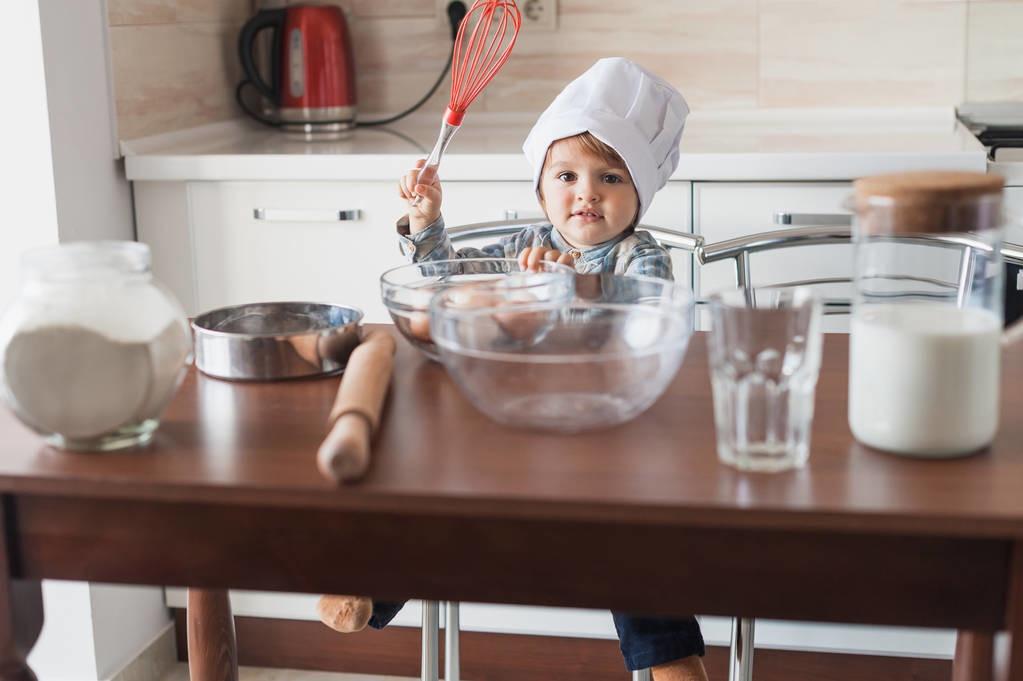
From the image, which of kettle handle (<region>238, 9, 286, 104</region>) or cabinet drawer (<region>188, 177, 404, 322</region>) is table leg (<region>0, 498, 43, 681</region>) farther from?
kettle handle (<region>238, 9, 286, 104</region>)

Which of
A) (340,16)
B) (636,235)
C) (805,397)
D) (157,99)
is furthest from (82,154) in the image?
(805,397)

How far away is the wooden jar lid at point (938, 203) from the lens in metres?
0.79

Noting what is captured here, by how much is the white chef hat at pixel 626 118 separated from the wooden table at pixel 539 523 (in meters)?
0.70

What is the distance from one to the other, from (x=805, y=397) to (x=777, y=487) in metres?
0.07

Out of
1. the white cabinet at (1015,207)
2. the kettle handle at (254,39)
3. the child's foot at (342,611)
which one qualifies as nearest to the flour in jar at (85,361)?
the child's foot at (342,611)

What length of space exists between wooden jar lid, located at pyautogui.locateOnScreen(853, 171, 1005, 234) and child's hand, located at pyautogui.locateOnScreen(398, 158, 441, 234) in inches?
25.9

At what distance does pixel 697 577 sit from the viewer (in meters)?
0.78

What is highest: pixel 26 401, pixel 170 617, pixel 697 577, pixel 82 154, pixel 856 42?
pixel 856 42

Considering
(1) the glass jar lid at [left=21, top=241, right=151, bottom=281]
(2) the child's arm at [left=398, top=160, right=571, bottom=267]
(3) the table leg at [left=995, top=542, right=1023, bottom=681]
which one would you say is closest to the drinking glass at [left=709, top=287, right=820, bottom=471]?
(3) the table leg at [left=995, top=542, right=1023, bottom=681]

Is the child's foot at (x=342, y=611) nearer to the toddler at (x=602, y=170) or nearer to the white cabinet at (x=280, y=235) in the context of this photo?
the toddler at (x=602, y=170)

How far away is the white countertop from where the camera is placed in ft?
A: 6.23

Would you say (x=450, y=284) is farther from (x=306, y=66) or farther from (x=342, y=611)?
(x=306, y=66)

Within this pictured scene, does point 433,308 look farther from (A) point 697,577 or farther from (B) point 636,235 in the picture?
(B) point 636,235

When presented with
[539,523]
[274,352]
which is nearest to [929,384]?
[539,523]
